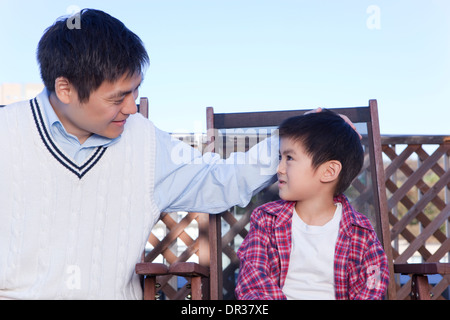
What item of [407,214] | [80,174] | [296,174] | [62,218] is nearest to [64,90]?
[80,174]

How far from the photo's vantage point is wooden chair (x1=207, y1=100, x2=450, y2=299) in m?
1.85

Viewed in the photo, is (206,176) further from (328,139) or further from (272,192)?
(328,139)

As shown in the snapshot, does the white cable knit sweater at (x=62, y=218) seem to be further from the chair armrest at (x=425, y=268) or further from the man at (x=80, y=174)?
the chair armrest at (x=425, y=268)

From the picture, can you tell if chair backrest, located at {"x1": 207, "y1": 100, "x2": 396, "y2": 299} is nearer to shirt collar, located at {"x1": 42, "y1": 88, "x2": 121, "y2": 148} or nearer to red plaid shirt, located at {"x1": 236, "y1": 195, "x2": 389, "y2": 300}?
red plaid shirt, located at {"x1": 236, "y1": 195, "x2": 389, "y2": 300}

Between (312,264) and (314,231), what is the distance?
109 mm

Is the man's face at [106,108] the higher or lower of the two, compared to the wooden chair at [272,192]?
higher

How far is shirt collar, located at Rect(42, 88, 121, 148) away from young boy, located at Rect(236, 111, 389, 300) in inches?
22.6

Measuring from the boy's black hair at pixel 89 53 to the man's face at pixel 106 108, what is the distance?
0.02 m

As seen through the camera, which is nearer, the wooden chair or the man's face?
the man's face

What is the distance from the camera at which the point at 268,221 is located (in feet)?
5.44

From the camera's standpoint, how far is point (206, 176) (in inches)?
68.8

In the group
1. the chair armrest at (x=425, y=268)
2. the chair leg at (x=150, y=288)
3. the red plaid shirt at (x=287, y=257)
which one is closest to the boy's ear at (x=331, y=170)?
the red plaid shirt at (x=287, y=257)

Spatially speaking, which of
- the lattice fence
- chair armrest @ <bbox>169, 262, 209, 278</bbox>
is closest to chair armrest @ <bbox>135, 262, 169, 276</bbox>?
chair armrest @ <bbox>169, 262, 209, 278</bbox>

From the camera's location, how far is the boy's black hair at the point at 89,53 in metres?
1.44
